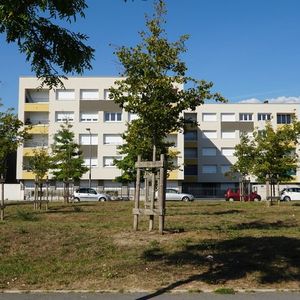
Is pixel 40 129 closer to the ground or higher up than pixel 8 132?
higher up

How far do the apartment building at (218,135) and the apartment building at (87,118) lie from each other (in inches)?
303

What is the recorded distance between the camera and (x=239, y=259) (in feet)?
33.0

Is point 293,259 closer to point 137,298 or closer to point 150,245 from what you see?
point 150,245

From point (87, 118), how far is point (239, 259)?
6421 centimetres

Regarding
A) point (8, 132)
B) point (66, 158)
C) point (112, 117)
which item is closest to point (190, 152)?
point (112, 117)

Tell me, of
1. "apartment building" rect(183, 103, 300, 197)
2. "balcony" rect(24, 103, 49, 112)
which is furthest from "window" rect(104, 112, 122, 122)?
"apartment building" rect(183, 103, 300, 197)

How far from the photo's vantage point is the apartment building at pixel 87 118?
233 feet

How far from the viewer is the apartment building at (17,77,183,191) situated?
233ft

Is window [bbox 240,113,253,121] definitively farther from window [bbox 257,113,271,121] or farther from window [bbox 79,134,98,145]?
window [bbox 79,134,98,145]

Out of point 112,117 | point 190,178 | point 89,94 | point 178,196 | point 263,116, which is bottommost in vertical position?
point 178,196

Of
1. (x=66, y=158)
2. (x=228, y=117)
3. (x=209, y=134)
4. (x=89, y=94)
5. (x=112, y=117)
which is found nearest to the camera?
(x=66, y=158)

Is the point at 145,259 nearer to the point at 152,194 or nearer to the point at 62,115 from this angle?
the point at 152,194

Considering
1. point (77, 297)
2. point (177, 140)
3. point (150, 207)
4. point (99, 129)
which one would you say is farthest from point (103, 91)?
point (77, 297)

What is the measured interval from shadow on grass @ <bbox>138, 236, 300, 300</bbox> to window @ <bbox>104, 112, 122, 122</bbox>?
203ft
